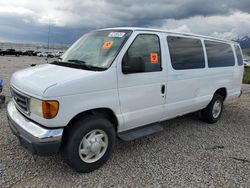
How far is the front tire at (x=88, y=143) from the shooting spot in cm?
276

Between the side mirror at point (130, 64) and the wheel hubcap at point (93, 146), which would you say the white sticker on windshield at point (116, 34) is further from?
the wheel hubcap at point (93, 146)

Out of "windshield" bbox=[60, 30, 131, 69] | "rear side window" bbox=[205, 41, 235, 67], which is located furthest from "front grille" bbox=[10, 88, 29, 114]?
"rear side window" bbox=[205, 41, 235, 67]

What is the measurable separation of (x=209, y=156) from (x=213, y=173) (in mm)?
547

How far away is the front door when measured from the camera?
3.07 meters

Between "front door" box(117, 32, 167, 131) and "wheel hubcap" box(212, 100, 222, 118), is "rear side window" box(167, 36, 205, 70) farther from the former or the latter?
"wheel hubcap" box(212, 100, 222, 118)

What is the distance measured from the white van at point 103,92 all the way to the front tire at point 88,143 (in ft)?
0.04

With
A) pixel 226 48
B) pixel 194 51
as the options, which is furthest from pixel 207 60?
pixel 226 48

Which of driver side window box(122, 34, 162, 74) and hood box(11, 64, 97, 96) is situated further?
driver side window box(122, 34, 162, 74)

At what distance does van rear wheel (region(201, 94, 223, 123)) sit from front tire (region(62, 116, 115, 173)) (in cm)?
303

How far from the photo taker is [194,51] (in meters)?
4.45

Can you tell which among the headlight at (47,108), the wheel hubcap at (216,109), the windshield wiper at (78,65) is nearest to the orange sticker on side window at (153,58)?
the windshield wiper at (78,65)

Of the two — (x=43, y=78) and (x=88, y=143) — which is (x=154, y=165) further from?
(x=43, y=78)

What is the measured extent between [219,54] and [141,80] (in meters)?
2.90

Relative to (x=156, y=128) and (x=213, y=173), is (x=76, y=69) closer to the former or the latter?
(x=156, y=128)
